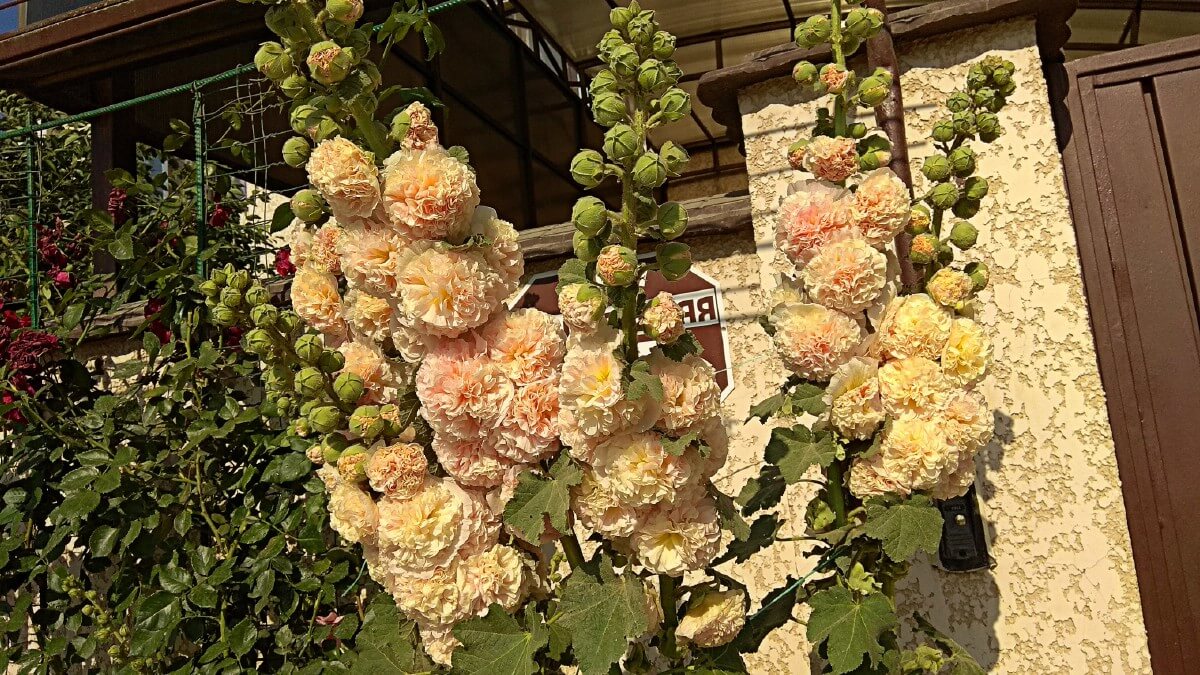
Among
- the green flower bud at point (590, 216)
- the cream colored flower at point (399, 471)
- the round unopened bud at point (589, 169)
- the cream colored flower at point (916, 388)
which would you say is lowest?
the cream colored flower at point (399, 471)

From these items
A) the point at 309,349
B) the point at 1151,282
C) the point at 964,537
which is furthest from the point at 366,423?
the point at 1151,282

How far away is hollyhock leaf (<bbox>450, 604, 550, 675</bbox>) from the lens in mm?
961

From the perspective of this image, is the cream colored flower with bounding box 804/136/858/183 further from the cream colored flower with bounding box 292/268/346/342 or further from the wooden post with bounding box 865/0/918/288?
the cream colored flower with bounding box 292/268/346/342

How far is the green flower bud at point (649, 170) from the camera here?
34.2 inches

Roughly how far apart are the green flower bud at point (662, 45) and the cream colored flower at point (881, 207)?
34 cm

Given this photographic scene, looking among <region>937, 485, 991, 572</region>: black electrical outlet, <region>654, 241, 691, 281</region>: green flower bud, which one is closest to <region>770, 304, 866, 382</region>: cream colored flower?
<region>654, 241, 691, 281</region>: green flower bud

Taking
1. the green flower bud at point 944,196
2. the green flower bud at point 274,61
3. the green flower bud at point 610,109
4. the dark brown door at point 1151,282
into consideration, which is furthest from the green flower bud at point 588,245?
the dark brown door at point 1151,282

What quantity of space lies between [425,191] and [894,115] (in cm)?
115

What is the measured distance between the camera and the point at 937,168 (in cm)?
128

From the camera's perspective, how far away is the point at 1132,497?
1.70m

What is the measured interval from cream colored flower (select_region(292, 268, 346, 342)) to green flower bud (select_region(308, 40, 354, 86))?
252mm

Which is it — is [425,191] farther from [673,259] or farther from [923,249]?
[923,249]

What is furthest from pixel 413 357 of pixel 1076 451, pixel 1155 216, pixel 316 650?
pixel 1155 216

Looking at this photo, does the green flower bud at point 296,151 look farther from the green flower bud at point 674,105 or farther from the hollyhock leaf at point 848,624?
the hollyhock leaf at point 848,624
